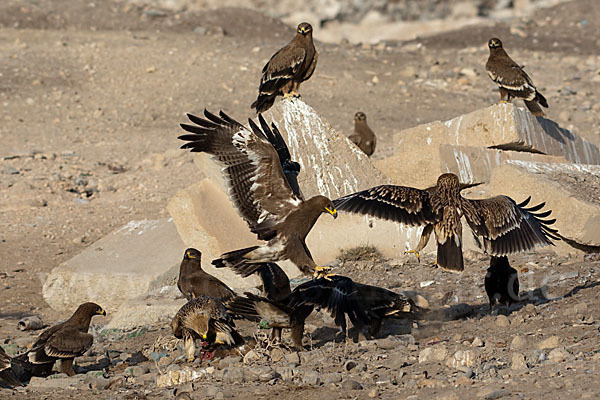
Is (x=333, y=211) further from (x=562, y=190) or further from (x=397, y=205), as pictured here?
(x=562, y=190)

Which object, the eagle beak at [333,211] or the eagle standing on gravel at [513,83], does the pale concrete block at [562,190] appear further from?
the eagle beak at [333,211]

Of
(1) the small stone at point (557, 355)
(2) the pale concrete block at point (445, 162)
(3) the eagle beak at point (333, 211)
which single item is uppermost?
(2) the pale concrete block at point (445, 162)

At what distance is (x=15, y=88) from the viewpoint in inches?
747

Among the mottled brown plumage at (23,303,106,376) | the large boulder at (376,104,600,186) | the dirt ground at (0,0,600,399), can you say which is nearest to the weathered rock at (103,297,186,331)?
the dirt ground at (0,0,600,399)

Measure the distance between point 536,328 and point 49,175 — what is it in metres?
9.40

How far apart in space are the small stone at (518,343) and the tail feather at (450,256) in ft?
2.86

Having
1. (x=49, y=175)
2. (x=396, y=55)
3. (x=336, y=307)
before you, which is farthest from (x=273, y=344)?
(x=396, y=55)

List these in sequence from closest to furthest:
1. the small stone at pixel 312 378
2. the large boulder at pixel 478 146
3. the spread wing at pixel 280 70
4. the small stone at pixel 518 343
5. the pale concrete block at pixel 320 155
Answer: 1. the small stone at pixel 312 378
2. the small stone at pixel 518 343
3. the pale concrete block at pixel 320 155
4. the large boulder at pixel 478 146
5. the spread wing at pixel 280 70

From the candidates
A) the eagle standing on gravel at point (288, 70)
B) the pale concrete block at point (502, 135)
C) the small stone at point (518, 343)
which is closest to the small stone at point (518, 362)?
the small stone at point (518, 343)

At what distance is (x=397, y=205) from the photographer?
7.09 metres

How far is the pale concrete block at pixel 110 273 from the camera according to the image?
975cm

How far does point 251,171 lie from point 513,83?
5.02 m

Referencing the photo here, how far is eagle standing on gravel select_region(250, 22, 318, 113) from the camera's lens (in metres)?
11.0

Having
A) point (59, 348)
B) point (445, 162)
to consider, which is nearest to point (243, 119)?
point (445, 162)
